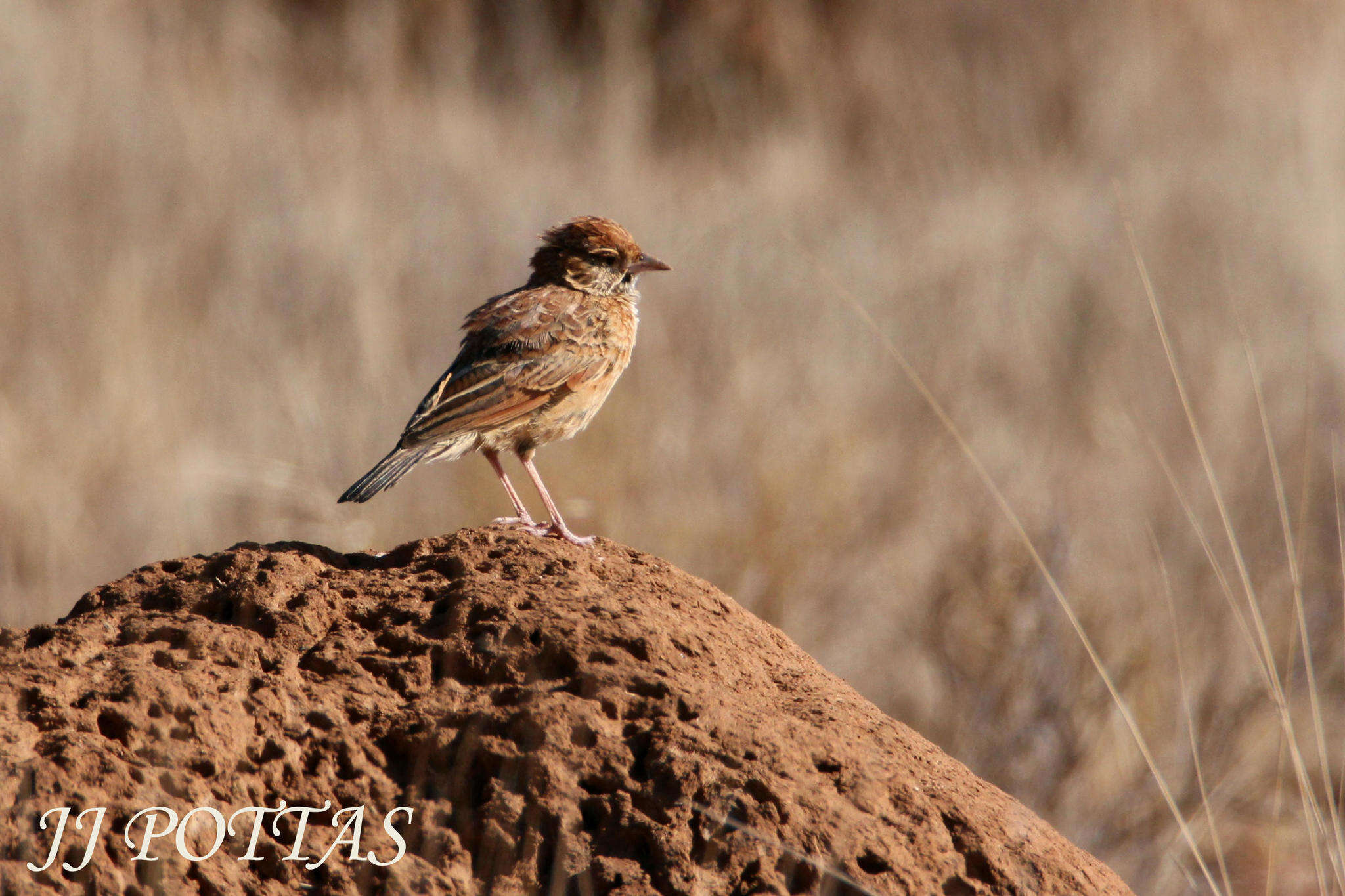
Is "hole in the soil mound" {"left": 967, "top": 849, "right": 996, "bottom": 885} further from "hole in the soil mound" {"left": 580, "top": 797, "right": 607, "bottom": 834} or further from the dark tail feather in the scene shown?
the dark tail feather

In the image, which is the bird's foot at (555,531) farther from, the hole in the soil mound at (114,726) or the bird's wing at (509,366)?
the hole in the soil mound at (114,726)

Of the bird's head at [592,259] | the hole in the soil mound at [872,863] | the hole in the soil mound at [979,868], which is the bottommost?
the hole in the soil mound at [979,868]

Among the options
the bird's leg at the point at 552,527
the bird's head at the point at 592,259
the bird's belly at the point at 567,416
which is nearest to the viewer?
the bird's leg at the point at 552,527

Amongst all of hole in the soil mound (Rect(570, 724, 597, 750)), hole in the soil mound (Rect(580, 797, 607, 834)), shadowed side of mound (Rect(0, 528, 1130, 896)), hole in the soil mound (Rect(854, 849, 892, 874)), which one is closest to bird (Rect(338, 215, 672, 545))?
shadowed side of mound (Rect(0, 528, 1130, 896))

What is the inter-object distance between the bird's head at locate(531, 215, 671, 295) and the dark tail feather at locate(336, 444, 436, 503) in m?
1.19

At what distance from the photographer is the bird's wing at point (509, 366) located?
4.42m

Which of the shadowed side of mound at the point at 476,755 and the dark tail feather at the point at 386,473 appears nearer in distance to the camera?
the shadowed side of mound at the point at 476,755

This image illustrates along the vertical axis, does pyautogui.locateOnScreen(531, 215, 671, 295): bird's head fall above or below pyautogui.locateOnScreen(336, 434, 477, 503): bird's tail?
above

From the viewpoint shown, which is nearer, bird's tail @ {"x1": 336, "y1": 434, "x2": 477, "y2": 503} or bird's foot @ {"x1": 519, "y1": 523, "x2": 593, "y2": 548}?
bird's foot @ {"x1": 519, "y1": 523, "x2": 593, "y2": 548}

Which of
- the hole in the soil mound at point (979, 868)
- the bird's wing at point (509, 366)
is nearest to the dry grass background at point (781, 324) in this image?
the hole in the soil mound at point (979, 868)

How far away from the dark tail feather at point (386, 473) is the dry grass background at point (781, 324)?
1.35m

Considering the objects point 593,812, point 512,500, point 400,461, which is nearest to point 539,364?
point 512,500

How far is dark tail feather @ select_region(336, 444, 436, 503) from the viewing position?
399cm

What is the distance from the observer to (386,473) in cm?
415
